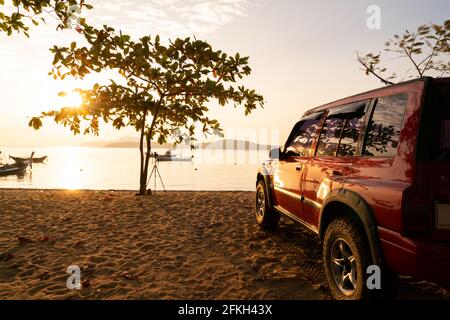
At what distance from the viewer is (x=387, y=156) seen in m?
2.57

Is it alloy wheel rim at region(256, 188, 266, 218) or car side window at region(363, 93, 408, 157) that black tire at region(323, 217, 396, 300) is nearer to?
car side window at region(363, 93, 408, 157)

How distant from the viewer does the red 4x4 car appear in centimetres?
215

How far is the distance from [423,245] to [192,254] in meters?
3.56

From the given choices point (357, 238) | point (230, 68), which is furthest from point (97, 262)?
point (230, 68)

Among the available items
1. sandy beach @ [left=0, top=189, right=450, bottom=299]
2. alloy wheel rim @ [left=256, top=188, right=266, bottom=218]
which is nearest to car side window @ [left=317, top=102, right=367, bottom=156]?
sandy beach @ [left=0, top=189, right=450, bottom=299]

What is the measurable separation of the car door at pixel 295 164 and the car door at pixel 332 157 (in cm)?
20

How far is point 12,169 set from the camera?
38.4 m

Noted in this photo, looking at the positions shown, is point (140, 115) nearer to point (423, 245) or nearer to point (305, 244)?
point (305, 244)

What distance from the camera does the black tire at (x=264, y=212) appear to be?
616cm

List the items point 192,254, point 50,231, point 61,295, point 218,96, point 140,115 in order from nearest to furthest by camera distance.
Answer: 1. point 61,295
2. point 192,254
3. point 50,231
4. point 218,96
5. point 140,115

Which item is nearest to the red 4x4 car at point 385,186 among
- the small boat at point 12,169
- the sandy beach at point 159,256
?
the sandy beach at point 159,256

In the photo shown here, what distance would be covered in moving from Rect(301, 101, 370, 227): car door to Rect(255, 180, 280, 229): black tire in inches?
80.7

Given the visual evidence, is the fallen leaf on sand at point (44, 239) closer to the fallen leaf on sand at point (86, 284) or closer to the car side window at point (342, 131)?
the fallen leaf on sand at point (86, 284)

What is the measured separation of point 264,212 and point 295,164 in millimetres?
2051
